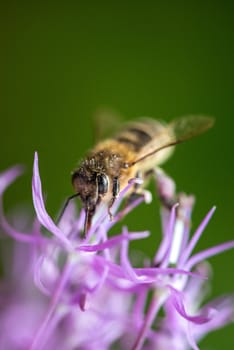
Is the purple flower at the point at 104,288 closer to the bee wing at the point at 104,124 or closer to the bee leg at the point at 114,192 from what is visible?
the bee leg at the point at 114,192

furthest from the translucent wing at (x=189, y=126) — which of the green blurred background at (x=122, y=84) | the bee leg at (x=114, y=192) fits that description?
the green blurred background at (x=122, y=84)

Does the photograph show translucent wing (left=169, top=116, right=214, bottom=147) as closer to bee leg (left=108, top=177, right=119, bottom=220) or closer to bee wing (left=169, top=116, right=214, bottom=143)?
bee wing (left=169, top=116, right=214, bottom=143)

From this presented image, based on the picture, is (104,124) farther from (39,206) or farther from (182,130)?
(39,206)

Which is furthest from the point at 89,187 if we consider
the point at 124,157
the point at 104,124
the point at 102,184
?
the point at 104,124

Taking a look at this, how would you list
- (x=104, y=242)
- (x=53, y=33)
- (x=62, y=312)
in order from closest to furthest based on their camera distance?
(x=104, y=242) < (x=62, y=312) < (x=53, y=33)

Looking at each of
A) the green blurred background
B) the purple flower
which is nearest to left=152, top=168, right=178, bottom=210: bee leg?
the purple flower

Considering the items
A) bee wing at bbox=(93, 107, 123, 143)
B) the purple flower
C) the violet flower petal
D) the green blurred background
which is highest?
the green blurred background

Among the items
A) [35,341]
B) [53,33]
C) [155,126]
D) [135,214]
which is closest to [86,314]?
[35,341]

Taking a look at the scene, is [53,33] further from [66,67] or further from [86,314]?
[86,314]
